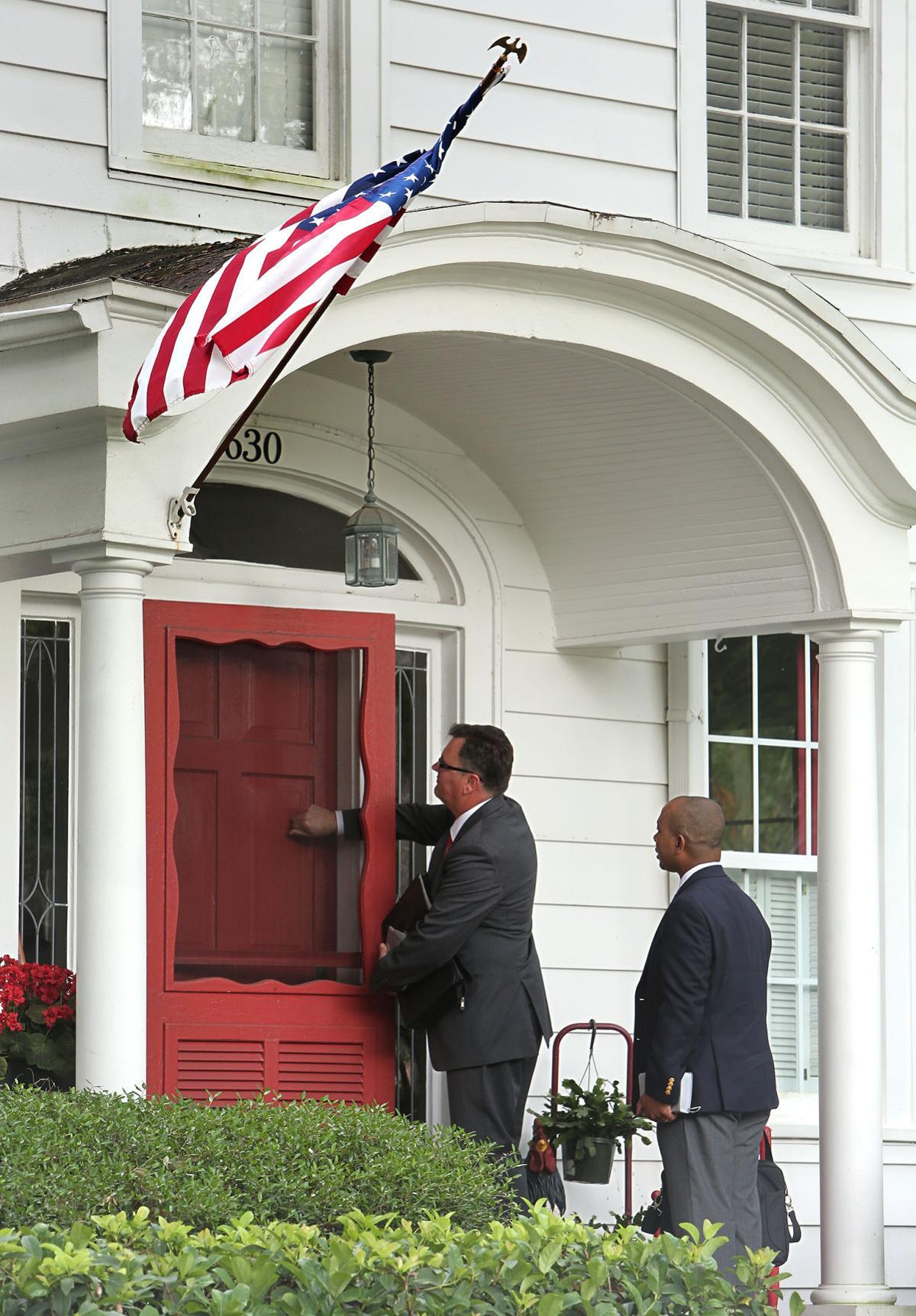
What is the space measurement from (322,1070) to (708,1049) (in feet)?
4.78

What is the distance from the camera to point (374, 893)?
757 centimetres

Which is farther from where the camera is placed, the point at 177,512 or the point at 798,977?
the point at 798,977

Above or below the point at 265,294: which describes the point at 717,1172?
below

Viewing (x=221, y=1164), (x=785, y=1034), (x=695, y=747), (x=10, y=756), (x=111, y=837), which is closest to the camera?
(x=221, y=1164)

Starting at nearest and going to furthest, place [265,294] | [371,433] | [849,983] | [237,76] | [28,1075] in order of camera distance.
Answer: [265,294] → [28,1075] → [849,983] → [371,433] → [237,76]

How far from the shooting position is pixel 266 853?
758 centimetres

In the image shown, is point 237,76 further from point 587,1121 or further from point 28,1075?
point 587,1121

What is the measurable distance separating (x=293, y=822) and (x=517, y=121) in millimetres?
2979

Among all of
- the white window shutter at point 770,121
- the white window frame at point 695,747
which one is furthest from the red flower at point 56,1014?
the white window shutter at point 770,121

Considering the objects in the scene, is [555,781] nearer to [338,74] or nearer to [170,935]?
[170,935]

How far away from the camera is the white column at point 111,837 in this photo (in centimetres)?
590

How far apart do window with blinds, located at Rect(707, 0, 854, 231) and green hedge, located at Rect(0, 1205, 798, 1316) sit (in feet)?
19.4

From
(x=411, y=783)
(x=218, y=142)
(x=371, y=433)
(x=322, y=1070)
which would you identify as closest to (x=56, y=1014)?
(x=322, y=1070)

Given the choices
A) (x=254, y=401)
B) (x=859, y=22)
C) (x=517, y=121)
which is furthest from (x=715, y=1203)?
(x=859, y=22)
